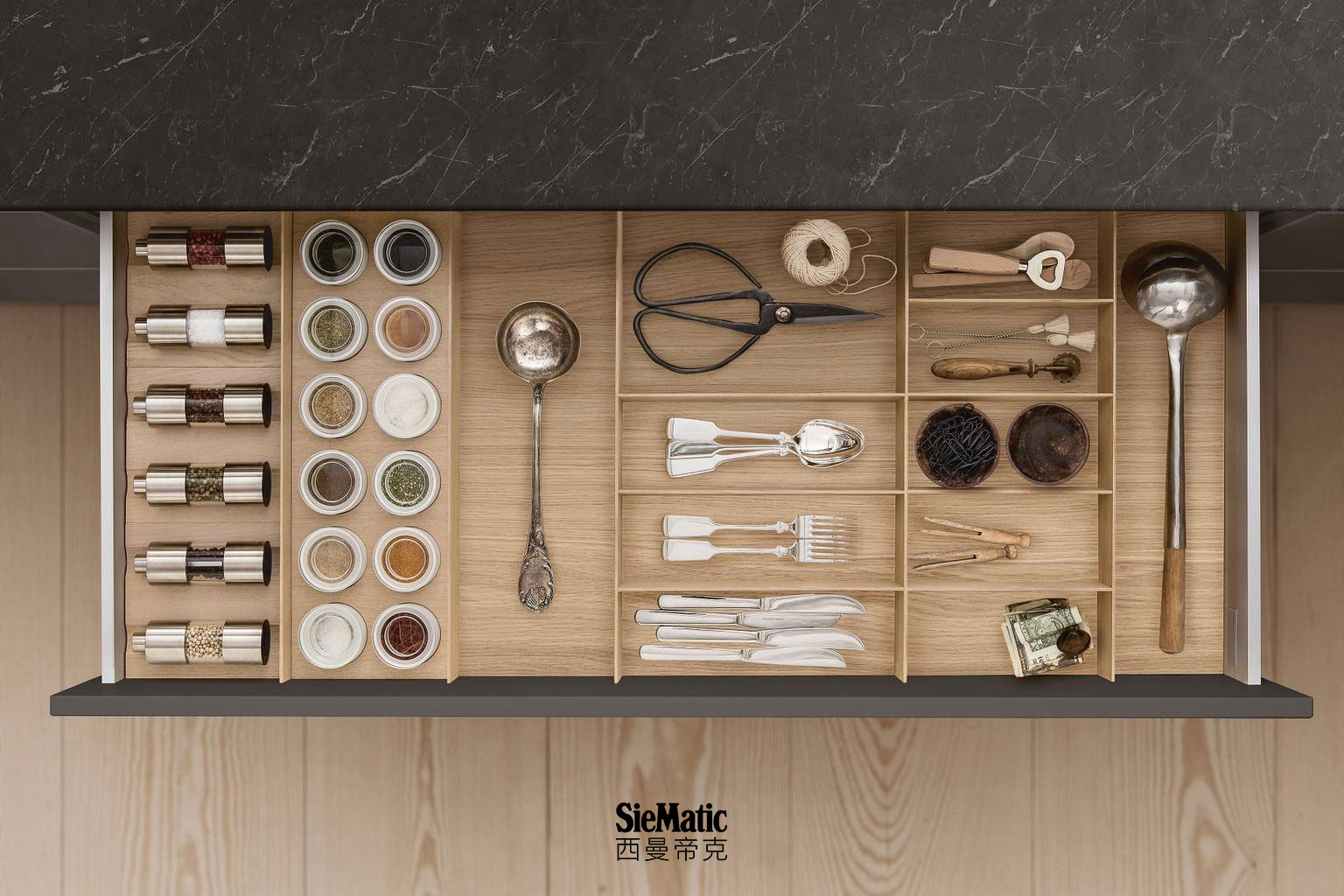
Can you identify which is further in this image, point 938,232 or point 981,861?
point 981,861

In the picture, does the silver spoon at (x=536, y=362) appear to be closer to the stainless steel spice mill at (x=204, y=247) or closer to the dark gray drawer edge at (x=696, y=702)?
Answer: the dark gray drawer edge at (x=696, y=702)

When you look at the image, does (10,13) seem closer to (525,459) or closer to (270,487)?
(270,487)

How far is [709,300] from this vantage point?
1.24 meters

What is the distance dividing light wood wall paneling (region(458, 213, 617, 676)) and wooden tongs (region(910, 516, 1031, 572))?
0.49 metres

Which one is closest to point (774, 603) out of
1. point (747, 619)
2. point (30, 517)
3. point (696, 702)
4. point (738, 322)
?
point (747, 619)

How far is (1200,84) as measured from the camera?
1.04 meters

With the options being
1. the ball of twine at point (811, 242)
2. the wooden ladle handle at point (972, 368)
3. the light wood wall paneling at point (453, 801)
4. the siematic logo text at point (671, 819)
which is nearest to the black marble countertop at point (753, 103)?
the ball of twine at point (811, 242)

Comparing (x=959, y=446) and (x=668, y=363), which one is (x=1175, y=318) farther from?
(x=668, y=363)

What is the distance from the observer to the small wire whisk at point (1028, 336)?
4.01ft

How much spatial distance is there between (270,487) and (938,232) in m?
1.08

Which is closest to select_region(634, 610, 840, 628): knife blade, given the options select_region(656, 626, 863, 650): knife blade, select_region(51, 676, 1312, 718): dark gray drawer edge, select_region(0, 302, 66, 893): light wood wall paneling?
select_region(656, 626, 863, 650): knife blade

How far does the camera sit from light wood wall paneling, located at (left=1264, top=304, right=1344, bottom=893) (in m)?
1.47

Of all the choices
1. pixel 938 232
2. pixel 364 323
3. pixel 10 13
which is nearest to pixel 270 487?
pixel 364 323

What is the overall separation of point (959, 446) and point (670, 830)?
872 millimetres
